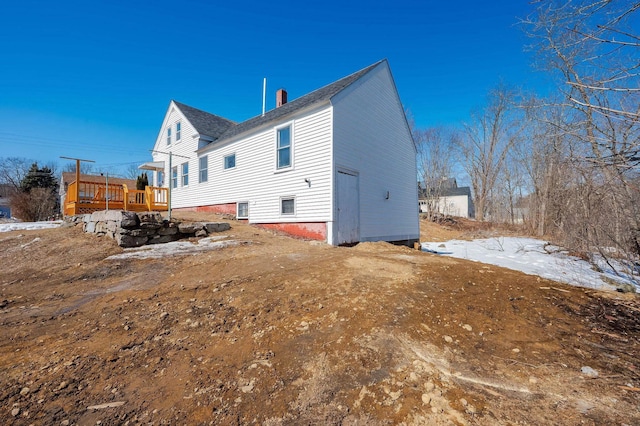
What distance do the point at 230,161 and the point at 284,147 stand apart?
3.80m

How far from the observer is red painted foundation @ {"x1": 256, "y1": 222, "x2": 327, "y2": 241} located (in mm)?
8820

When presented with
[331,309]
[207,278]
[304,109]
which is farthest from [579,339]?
[304,109]

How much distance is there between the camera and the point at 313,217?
9.09 metres

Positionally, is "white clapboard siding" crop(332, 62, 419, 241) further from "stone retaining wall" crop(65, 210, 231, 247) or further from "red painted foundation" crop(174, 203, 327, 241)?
"stone retaining wall" crop(65, 210, 231, 247)

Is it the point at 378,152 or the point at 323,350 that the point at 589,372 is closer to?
the point at 323,350

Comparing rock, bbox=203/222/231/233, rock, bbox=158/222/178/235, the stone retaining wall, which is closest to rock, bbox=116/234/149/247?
the stone retaining wall

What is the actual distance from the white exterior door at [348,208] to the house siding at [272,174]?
0.53 metres

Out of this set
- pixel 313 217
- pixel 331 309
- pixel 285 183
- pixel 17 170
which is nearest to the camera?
pixel 331 309

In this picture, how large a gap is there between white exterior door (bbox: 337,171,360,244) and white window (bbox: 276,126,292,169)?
2.19m

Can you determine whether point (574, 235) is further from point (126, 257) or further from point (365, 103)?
point (126, 257)

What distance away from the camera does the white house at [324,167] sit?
9000 millimetres

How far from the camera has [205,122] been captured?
16250 millimetres

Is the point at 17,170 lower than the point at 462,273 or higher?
higher

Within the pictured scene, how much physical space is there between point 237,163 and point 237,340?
10313 millimetres
